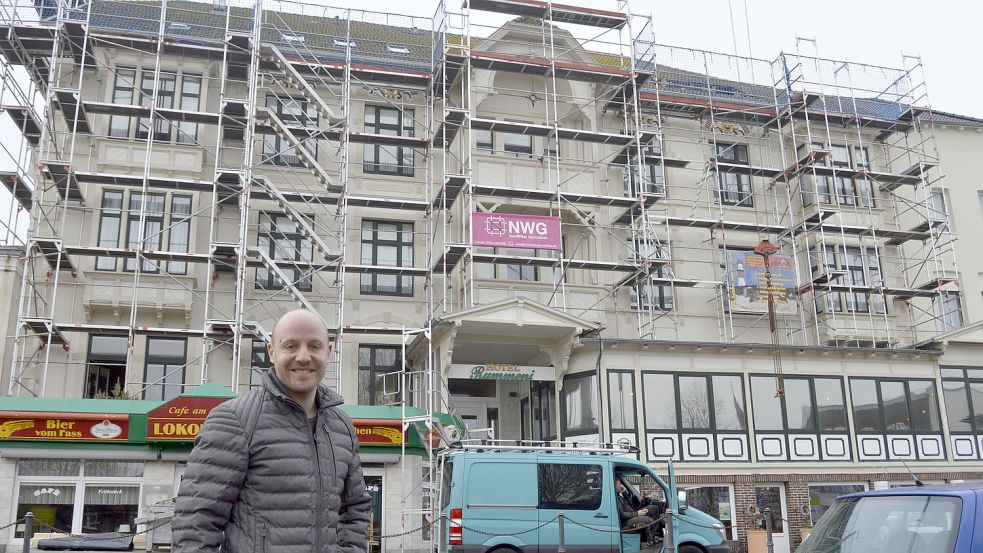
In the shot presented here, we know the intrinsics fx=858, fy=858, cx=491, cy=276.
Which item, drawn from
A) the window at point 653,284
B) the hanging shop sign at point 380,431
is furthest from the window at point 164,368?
the window at point 653,284

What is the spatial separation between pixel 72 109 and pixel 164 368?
767 centimetres

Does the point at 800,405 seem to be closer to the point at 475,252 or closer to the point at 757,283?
the point at 757,283

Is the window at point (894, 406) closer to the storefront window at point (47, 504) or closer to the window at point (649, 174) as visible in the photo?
the window at point (649, 174)

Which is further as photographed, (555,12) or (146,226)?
(555,12)

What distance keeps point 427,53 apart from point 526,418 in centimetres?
1298

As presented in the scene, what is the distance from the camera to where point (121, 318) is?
75.0 ft

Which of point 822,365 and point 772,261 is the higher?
point 772,261

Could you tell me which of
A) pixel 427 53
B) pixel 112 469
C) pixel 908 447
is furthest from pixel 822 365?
pixel 112 469

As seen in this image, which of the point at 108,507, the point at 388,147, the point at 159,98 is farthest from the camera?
the point at 388,147

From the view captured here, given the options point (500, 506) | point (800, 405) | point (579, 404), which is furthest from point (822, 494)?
point (500, 506)

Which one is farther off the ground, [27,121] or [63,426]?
[27,121]

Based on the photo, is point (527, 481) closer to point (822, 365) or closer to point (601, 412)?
point (601, 412)

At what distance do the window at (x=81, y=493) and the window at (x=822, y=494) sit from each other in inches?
680

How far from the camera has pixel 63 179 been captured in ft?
74.7
